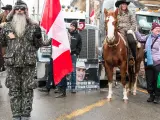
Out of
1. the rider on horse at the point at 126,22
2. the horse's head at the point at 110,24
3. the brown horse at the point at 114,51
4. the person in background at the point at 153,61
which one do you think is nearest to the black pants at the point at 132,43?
the rider on horse at the point at 126,22

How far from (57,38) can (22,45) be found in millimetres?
1889

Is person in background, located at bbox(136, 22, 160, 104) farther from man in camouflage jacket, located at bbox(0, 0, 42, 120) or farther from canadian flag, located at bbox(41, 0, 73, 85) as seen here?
man in camouflage jacket, located at bbox(0, 0, 42, 120)

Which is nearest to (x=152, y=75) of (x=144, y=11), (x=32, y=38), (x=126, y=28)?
(x=126, y=28)

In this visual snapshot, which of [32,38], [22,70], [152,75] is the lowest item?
[152,75]

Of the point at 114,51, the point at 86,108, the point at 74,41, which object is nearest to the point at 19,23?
the point at 86,108

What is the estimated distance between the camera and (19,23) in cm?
633

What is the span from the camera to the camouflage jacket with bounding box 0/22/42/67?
20.7ft

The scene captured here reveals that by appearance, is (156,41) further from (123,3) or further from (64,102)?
(64,102)

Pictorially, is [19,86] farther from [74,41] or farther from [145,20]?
[145,20]

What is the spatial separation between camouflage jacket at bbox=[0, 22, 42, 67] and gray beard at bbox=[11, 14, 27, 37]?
0.19ft

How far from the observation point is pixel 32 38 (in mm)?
6383

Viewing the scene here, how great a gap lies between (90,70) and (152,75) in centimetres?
234

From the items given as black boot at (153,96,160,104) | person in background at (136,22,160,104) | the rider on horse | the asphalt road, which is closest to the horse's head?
the rider on horse

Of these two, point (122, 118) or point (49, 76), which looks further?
point (49, 76)
